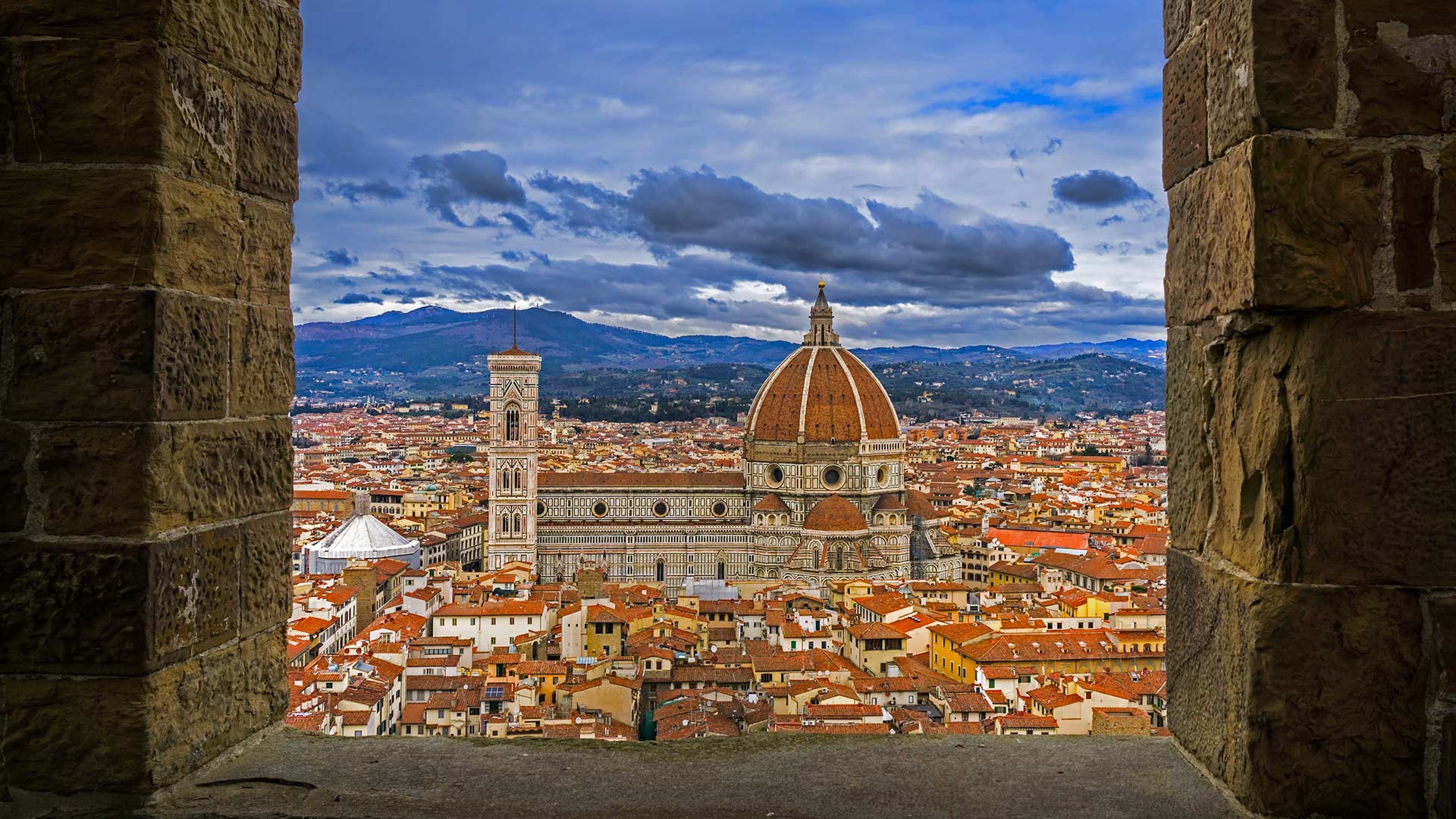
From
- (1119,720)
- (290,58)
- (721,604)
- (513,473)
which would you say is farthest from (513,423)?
(290,58)

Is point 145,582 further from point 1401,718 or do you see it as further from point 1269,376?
point 1401,718

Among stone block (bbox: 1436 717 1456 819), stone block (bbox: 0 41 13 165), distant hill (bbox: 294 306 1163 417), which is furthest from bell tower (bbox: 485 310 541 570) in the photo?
distant hill (bbox: 294 306 1163 417)

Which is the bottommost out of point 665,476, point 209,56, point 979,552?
point 979,552

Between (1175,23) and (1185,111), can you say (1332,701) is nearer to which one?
(1185,111)

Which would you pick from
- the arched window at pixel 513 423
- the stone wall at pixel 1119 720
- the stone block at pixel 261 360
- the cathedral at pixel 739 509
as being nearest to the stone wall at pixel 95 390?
the stone block at pixel 261 360

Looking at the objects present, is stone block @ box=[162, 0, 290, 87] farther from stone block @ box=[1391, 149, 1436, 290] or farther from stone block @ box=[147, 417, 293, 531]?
stone block @ box=[1391, 149, 1436, 290]

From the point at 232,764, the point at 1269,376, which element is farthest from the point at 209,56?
the point at 1269,376
